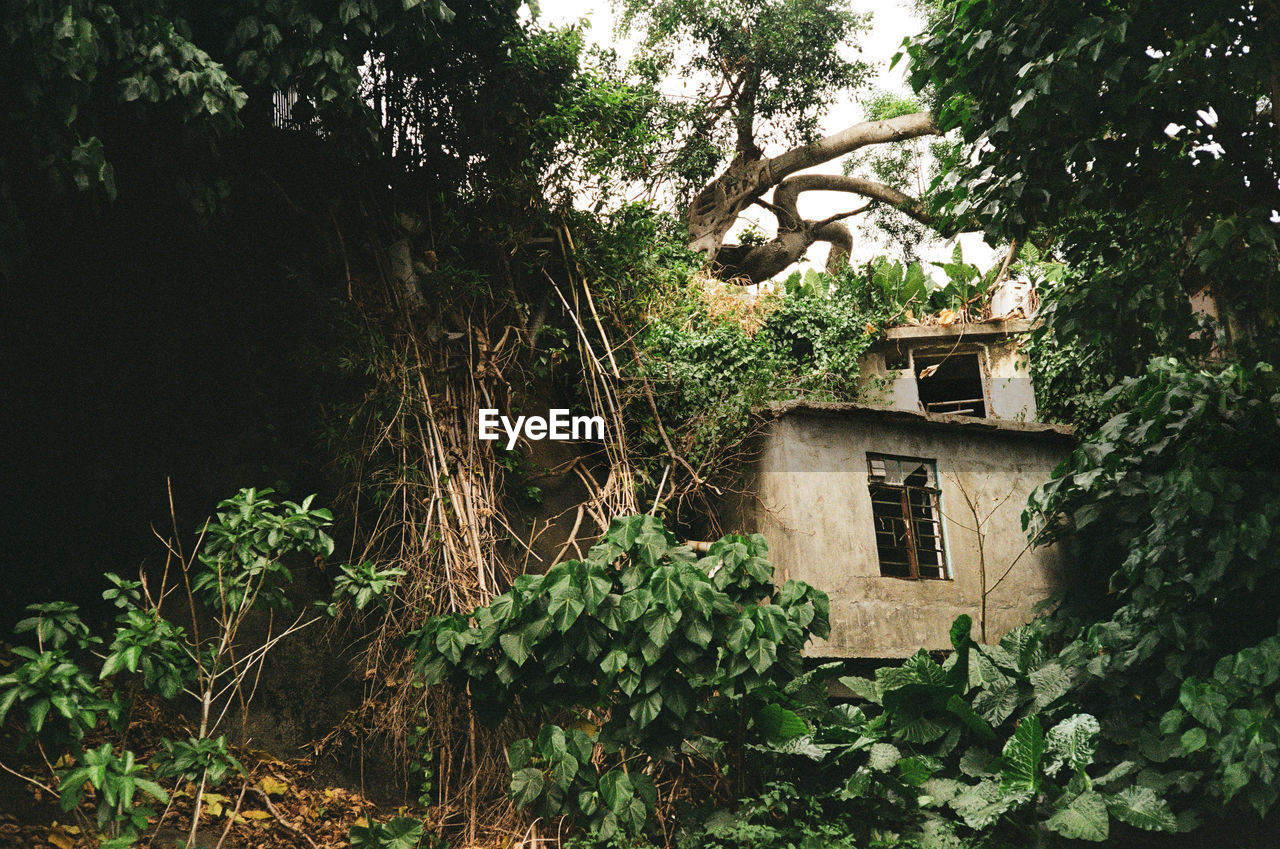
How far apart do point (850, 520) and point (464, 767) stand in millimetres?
3999

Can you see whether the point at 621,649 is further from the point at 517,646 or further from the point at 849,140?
the point at 849,140

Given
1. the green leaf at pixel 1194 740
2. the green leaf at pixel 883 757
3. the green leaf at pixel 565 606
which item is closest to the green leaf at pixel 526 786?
the green leaf at pixel 565 606

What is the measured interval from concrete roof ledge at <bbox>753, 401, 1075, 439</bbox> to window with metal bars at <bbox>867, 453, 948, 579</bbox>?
398 mm

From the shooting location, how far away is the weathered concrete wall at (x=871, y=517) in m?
8.34

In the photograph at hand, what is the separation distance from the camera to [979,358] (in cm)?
1245

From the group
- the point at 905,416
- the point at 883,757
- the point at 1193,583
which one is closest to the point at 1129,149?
the point at 1193,583

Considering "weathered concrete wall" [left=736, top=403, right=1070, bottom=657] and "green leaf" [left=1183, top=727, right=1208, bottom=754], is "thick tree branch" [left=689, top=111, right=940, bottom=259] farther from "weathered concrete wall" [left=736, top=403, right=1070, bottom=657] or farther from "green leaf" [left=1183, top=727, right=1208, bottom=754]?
"green leaf" [left=1183, top=727, right=1208, bottom=754]

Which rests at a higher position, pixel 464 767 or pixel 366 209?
pixel 366 209

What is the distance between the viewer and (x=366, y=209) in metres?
8.41

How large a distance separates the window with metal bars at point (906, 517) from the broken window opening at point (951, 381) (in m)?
3.14

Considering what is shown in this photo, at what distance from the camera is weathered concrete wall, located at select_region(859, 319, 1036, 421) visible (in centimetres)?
1188

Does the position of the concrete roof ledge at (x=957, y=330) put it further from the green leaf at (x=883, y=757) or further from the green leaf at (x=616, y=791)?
the green leaf at (x=616, y=791)

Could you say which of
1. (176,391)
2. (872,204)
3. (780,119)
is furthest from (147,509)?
(872,204)

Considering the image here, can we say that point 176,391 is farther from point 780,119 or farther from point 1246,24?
point 780,119
